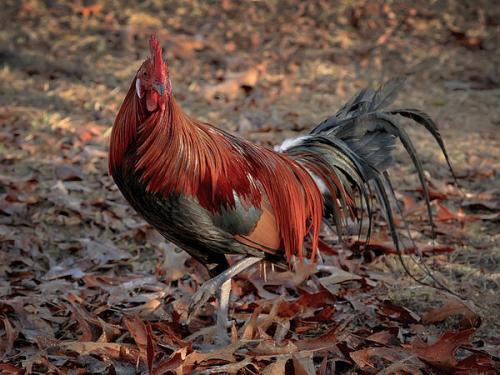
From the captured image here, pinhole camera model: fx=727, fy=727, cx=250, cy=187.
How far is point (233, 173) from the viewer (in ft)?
11.3

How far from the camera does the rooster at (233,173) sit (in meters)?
3.23

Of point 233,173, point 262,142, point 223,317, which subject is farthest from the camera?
point 262,142

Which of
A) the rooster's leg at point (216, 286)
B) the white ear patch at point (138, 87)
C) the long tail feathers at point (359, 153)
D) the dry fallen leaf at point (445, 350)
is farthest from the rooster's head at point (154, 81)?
the dry fallen leaf at point (445, 350)

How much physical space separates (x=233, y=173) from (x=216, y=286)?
1.78 feet

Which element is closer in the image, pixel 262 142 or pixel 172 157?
pixel 172 157

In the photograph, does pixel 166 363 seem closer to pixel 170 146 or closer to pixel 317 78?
pixel 170 146

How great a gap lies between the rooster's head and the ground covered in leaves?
1056 mm

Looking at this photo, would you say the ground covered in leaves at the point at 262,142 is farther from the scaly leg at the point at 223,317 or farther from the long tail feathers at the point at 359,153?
the long tail feathers at the point at 359,153

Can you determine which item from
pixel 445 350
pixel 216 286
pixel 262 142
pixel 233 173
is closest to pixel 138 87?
pixel 233 173

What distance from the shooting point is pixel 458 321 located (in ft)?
12.7

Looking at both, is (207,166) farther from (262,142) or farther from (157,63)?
(262,142)

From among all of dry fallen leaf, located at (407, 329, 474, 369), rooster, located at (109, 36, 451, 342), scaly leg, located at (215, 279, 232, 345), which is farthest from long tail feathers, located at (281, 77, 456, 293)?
scaly leg, located at (215, 279, 232, 345)

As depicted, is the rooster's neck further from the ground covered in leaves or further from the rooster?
the ground covered in leaves

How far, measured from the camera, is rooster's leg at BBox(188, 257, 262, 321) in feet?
11.2
